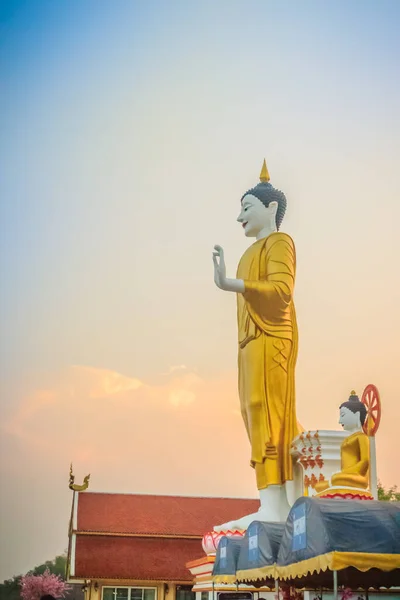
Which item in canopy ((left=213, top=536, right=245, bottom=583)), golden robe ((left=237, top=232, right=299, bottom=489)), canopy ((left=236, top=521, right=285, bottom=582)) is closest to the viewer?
canopy ((left=236, top=521, right=285, bottom=582))

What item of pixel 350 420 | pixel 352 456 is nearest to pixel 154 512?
pixel 350 420

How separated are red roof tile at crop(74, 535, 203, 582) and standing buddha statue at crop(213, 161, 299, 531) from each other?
20.7 feet

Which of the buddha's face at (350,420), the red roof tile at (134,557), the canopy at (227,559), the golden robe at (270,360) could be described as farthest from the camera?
the red roof tile at (134,557)

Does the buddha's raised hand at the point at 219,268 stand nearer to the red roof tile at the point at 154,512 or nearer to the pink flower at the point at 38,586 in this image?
the pink flower at the point at 38,586

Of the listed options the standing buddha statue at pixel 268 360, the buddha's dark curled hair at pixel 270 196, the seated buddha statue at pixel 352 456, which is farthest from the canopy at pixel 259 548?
the buddha's dark curled hair at pixel 270 196

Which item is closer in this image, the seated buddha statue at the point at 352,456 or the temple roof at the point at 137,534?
the seated buddha statue at the point at 352,456

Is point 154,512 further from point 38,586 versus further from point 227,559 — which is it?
point 227,559

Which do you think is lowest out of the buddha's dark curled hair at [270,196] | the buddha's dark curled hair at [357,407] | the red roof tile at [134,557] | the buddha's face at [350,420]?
the red roof tile at [134,557]

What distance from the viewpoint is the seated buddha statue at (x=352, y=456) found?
381 inches

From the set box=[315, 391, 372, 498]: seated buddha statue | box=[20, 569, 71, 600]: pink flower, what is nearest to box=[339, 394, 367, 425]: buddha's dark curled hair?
box=[315, 391, 372, 498]: seated buddha statue

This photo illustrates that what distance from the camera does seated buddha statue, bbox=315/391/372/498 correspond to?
9681 mm

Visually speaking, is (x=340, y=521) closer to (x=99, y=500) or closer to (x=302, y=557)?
(x=302, y=557)

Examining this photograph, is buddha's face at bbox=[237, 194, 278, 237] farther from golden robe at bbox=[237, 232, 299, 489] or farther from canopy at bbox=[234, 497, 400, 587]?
canopy at bbox=[234, 497, 400, 587]

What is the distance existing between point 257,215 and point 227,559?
15.8ft
